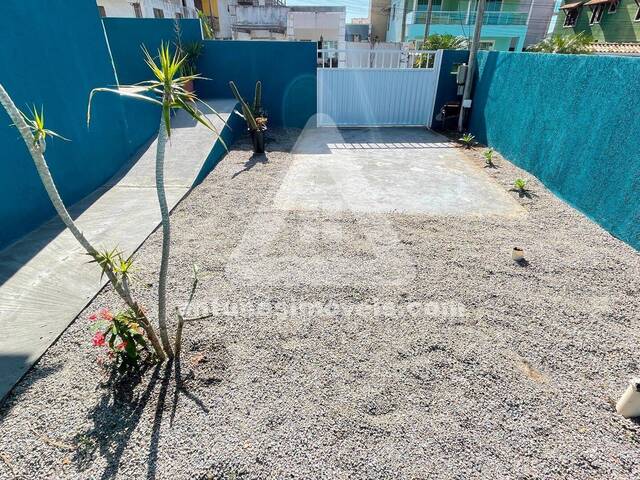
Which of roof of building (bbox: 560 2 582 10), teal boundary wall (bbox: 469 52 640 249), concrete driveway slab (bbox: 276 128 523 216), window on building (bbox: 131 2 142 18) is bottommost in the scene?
concrete driveway slab (bbox: 276 128 523 216)

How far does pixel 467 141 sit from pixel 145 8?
49.4 ft

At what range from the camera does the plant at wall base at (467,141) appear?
789 centimetres

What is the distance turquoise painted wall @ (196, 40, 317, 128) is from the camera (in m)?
8.80

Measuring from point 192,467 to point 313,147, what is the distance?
275 inches

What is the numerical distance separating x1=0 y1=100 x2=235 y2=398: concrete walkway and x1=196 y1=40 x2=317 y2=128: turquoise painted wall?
13.0 ft

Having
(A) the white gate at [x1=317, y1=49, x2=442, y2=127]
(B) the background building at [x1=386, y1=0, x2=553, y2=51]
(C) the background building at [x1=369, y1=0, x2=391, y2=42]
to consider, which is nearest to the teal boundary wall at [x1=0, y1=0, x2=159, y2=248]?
(A) the white gate at [x1=317, y1=49, x2=442, y2=127]

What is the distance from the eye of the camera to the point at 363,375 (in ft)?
8.00

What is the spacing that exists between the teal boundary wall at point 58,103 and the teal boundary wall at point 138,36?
357cm

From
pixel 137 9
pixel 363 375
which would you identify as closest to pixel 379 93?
pixel 363 375

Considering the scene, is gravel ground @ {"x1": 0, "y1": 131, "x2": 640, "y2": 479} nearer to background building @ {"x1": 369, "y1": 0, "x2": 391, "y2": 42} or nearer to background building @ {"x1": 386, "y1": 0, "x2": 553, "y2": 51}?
background building @ {"x1": 386, "y1": 0, "x2": 553, "y2": 51}

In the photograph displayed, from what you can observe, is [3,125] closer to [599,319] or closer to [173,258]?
[173,258]

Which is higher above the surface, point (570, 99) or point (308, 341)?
point (570, 99)

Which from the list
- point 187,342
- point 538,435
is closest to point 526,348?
point 538,435

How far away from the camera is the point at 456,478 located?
6.07 feet
